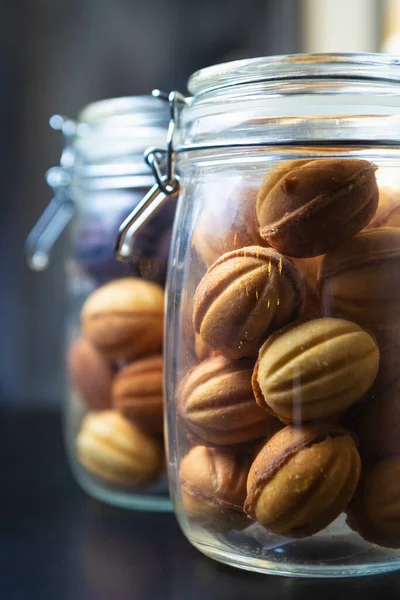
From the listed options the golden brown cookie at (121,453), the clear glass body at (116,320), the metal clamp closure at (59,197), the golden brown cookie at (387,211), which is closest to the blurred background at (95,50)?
the metal clamp closure at (59,197)

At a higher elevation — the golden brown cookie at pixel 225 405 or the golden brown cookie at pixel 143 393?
the golden brown cookie at pixel 225 405

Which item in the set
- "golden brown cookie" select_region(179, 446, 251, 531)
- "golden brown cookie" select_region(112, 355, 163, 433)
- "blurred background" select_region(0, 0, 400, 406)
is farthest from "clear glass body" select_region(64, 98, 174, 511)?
"blurred background" select_region(0, 0, 400, 406)

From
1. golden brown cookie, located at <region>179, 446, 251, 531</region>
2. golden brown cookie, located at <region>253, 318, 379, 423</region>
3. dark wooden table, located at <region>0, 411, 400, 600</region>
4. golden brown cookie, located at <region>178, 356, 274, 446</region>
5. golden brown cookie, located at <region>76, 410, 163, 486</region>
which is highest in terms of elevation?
golden brown cookie, located at <region>253, 318, 379, 423</region>

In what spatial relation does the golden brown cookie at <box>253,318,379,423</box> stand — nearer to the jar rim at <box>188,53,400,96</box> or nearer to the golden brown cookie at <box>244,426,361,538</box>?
the golden brown cookie at <box>244,426,361,538</box>

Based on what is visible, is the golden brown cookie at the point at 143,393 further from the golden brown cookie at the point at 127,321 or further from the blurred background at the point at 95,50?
the blurred background at the point at 95,50

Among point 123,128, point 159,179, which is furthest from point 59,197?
point 159,179

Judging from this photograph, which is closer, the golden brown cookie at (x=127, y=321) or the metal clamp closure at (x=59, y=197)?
the golden brown cookie at (x=127, y=321)

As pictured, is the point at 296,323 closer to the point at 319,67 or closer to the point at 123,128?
the point at 319,67
